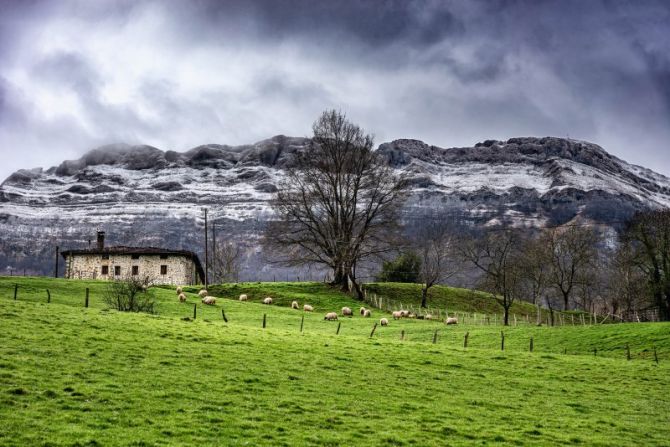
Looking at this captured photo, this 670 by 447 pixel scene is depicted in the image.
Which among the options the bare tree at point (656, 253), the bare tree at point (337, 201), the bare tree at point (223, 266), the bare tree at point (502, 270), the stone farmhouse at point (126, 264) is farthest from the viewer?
the bare tree at point (223, 266)

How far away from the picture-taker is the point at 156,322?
33688 mm

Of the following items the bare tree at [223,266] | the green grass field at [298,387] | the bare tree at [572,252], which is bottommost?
the green grass field at [298,387]

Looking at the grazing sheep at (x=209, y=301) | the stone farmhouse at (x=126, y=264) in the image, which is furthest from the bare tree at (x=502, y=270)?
the stone farmhouse at (x=126, y=264)

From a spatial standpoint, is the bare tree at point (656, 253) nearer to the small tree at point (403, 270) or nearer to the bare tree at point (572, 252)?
the bare tree at point (572, 252)

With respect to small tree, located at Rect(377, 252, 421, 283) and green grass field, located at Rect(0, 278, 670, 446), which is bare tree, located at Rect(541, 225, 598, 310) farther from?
green grass field, located at Rect(0, 278, 670, 446)

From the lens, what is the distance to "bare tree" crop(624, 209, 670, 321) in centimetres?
6075

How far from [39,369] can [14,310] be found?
1303 cm

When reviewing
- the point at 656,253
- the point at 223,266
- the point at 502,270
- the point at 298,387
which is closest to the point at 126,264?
the point at 223,266

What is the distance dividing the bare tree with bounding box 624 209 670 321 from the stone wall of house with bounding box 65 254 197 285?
50.6 metres

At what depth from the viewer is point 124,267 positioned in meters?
75.4

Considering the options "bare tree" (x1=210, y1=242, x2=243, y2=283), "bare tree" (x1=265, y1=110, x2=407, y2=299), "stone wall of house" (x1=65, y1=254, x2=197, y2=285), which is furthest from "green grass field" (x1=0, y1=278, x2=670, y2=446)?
"bare tree" (x1=210, y1=242, x2=243, y2=283)

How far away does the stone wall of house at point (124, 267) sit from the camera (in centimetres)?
7500

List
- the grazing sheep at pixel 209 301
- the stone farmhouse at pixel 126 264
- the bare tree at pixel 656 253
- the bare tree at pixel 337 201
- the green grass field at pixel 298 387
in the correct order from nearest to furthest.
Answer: the green grass field at pixel 298 387 < the grazing sheep at pixel 209 301 < the bare tree at pixel 656 253 < the bare tree at pixel 337 201 < the stone farmhouse at pixel 126 264

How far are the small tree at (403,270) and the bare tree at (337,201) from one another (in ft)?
52.6
